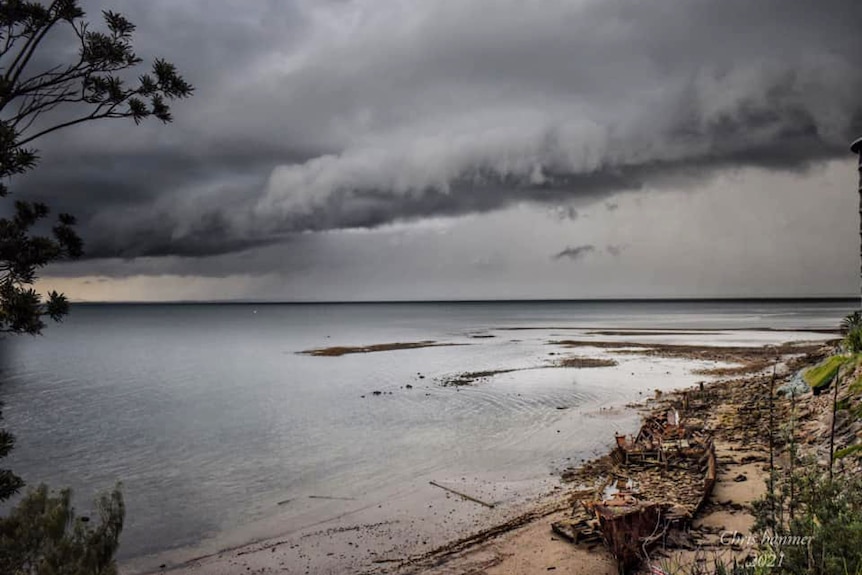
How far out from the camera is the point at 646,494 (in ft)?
36.5

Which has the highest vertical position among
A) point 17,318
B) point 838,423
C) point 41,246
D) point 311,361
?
point 41,246

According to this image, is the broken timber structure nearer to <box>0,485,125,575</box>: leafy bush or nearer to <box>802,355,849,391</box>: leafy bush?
<box>802,355,849,391</box>: leafy bush

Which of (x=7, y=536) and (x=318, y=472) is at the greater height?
(x=7, y=536)

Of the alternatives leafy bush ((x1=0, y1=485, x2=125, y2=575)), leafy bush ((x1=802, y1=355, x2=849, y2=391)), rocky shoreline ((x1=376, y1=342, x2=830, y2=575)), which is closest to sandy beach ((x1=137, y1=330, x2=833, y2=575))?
rocky shoreline ((x1=376, y1=342, x2=830, y2=575))

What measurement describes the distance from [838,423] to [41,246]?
50.4 feet

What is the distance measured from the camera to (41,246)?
20.8ft

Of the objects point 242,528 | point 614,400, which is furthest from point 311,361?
point 242,528

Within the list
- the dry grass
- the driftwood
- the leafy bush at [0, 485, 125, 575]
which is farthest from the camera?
the dry grass

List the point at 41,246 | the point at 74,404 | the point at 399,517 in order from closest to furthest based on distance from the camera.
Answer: the point at 41,246 → the point at 399,517 → the point at 74,404

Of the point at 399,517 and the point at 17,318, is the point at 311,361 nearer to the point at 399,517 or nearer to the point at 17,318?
the point at 399,517

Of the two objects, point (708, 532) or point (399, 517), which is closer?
point (708, 532)

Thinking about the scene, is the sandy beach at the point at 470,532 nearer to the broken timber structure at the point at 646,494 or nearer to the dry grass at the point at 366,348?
the broken timber structure at the point at 646,494

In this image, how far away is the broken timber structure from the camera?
870cm

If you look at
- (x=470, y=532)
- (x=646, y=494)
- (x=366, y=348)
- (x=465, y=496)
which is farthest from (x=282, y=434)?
(x=366, y=348)
